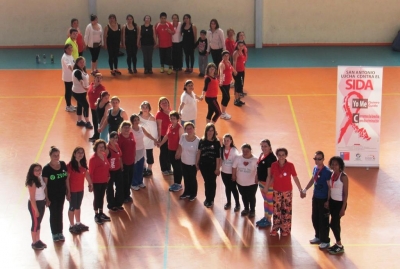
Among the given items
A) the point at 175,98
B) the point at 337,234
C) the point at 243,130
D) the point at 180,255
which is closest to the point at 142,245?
the point at 180,255

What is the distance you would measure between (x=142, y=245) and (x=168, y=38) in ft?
32.8

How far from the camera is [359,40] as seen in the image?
907 inches

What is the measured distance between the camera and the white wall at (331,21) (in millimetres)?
22594

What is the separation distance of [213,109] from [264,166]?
4484mm

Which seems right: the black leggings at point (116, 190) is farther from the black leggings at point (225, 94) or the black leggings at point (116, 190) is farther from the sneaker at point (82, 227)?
the black leggings at point (225, 94)

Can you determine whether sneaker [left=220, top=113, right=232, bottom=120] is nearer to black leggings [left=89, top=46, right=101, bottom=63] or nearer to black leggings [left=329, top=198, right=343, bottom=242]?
black leggings [left=89, top=46, right=101, bottom=63]

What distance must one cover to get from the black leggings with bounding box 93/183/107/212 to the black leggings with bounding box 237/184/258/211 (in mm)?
2373

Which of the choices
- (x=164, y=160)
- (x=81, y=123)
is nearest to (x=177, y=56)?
(x=81, y=123)

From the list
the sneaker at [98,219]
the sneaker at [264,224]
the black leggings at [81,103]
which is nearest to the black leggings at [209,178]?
the sneaker at [264,224]

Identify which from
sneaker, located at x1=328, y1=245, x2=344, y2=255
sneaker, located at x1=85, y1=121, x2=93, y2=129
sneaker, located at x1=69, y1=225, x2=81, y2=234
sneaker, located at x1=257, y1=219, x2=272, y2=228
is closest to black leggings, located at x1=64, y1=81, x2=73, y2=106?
sneaker, located at x1=85, y1=121, x2=93, y2=129

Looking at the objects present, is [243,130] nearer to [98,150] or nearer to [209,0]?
[98,150]

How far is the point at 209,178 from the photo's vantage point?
12.2 metres

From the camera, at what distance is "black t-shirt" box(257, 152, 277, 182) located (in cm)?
1118

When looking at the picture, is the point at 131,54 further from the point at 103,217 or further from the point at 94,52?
the point at 103,217
